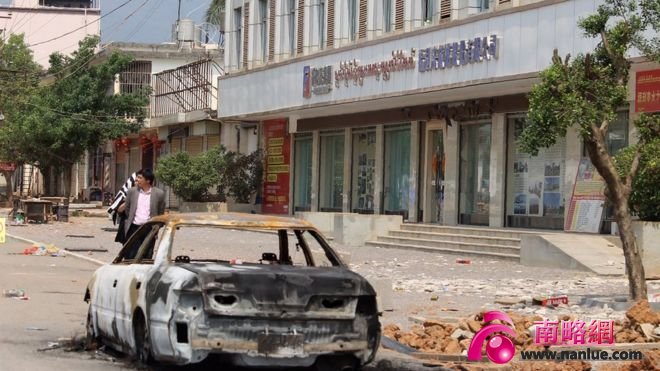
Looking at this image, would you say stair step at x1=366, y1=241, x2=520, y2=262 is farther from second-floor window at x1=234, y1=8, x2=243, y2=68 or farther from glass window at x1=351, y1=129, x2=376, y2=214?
second-floor window at x1=234, y1=8, x2=243, y2=68

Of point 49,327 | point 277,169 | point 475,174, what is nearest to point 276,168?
point 277,169

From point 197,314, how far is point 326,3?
28.9m

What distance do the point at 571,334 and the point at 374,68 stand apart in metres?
21.0

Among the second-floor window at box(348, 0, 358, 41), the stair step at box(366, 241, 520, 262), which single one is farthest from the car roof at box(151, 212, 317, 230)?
the second-floor window at box(348, 0, 358, 41)

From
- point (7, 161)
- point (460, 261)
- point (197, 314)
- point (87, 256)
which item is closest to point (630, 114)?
point (460, 261)

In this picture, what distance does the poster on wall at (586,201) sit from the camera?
24484 mm

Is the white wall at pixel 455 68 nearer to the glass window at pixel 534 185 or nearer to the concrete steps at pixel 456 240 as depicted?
the glass window at pixel 534 185

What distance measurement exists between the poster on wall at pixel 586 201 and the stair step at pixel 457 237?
1.61 metres

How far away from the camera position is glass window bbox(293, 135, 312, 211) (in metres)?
39.5

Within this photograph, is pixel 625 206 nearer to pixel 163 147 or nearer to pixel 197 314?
pixel 197 314

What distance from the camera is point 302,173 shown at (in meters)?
40.1

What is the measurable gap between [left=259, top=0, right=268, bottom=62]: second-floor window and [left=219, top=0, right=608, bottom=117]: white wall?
152 centimetres

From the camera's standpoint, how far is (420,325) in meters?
12.3

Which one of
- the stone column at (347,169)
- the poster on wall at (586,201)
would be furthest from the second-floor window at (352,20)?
the poster on wall at (586,201)
